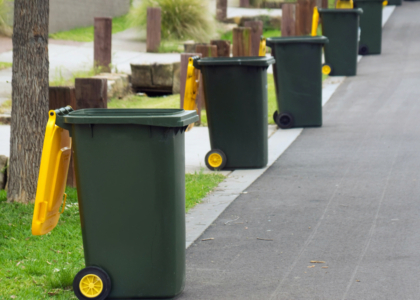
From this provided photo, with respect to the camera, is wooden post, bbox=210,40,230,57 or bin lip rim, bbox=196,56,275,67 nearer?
bin lip rim, bbox=196,56,275,67

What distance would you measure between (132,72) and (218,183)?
21.0 feet

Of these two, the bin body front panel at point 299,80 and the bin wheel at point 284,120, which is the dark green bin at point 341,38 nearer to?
the bin body front panel at point 299,80

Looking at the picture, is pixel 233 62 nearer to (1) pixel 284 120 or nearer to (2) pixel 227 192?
(2) pixel 227 192

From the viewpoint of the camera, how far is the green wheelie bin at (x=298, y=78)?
9.20 m

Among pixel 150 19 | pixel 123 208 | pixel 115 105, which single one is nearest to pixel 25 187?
pixel 123 208

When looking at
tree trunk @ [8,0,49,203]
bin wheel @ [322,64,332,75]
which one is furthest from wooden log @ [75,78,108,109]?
bin wheel @ [322,64,332,75]

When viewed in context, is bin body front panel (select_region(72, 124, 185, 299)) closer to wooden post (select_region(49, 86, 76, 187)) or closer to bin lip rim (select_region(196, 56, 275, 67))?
wooden post (select_region(49, 86, 76, 187))

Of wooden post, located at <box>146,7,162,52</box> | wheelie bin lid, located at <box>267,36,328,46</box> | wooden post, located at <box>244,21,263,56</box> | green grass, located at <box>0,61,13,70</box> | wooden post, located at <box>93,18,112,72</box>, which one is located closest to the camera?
wheelie bin lid, located at <box>267,36,328,46</box>

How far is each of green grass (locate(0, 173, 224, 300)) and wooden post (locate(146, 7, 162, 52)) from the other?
10234mm

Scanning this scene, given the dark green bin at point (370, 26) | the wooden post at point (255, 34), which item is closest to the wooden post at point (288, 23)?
the dark green bin at point (370, 26)

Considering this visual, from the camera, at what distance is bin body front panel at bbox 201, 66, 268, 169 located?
7.07 m

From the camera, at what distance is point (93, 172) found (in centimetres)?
376

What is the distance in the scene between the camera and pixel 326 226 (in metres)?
5.30

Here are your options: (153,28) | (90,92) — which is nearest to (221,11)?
(153,28)
